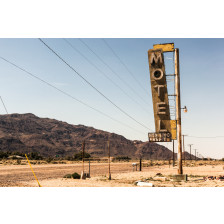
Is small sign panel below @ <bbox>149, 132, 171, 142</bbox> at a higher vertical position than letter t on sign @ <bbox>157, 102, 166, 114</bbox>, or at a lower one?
lower

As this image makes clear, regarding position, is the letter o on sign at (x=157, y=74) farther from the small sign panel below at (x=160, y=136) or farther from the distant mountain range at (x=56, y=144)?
the distant mountain range at (x=56, y=144)

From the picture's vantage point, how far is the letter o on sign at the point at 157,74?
62.9 feet

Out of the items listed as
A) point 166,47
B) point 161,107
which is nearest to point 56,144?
point 161,107

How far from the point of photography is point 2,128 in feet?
534

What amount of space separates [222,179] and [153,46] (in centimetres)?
1069

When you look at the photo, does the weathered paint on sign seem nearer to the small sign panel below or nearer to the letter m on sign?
the letter m on sign

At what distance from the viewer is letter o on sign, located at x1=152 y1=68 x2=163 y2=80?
1918 centimetres

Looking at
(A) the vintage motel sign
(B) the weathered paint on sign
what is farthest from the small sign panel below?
(B) the weathered paint on sign

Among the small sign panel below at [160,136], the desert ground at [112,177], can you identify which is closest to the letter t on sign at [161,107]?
the small sign panel below at [160,136]

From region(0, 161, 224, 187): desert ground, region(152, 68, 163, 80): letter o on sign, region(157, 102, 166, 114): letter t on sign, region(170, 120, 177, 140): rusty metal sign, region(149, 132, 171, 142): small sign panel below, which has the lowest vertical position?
region(0, 161, 224, 187): desert ground

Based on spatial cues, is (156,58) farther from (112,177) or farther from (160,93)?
(112,177)
